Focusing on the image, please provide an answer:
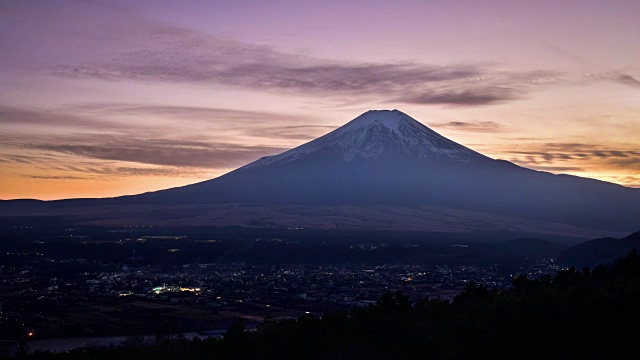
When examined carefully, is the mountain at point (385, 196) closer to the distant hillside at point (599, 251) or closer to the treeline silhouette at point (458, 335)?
the distant hillside at point (599, 251)

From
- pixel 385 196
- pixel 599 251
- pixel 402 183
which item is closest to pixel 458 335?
pixel 599 251

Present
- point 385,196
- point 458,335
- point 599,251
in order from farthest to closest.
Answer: point 385,196 < point 599,251 < point 458,335

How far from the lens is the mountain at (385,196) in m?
123

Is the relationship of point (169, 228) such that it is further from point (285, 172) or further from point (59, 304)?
point (59, 304)

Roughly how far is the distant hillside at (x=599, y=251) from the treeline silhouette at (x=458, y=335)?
33.7m

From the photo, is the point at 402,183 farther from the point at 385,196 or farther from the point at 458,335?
the point at 458,335

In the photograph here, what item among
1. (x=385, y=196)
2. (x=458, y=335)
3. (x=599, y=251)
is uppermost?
(x=385, y=196)

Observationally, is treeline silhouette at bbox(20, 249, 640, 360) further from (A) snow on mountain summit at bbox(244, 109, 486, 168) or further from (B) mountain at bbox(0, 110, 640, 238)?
(A) snow on mountain summit at bbox(244, 109, 486, 168)

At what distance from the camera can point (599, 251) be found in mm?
66000

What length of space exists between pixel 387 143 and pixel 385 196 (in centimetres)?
1838

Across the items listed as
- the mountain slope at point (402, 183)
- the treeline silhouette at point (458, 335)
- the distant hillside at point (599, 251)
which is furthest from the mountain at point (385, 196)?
the treeline silhouette at point (458, 335)

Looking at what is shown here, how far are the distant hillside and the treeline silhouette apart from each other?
33.7 metres

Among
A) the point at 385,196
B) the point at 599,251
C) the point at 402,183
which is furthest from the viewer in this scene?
the point at 402,183

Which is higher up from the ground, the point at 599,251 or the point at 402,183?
the point at 402,183
